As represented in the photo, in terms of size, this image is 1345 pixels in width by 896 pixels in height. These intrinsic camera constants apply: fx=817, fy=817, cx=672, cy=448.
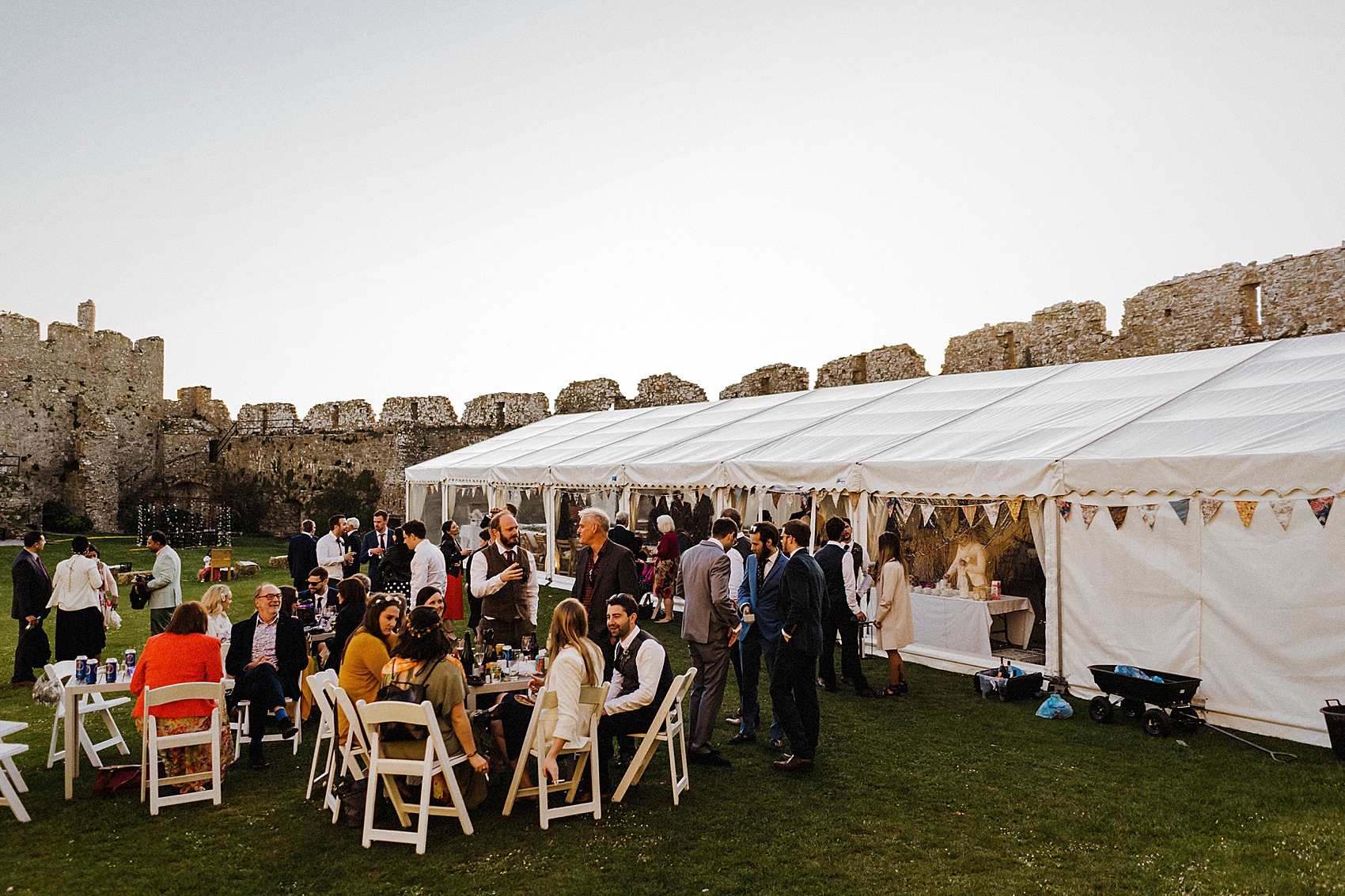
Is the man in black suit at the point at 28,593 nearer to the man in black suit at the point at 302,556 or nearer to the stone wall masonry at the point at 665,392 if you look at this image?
the man in black suit at the point at 302,556

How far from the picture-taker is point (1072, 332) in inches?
486

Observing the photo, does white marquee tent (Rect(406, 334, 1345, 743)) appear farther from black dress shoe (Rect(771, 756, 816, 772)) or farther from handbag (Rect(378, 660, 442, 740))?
handbag (Rect(378, 660, 442, 740))

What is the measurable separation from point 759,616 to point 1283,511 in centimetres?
389

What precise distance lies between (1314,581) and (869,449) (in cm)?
417

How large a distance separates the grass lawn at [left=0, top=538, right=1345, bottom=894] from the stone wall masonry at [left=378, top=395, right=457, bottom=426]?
16.6 metres

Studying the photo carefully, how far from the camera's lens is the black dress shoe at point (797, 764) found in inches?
202

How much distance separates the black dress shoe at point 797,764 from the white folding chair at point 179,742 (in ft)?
10.9

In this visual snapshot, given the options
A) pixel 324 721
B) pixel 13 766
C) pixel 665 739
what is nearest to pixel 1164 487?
pixel 665 739

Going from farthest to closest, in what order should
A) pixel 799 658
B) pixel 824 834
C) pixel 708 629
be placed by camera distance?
pixel 708 629 < pixel 799 658 < pixel 824 834

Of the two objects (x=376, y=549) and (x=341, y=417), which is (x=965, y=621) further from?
(x=341, y=417)

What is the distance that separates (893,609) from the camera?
286 inches

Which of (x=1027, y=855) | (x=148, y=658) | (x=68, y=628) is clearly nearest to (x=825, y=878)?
(x=1027, y=855)

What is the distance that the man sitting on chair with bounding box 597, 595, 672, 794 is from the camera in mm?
4539

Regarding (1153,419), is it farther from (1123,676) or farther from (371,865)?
(371,865)
